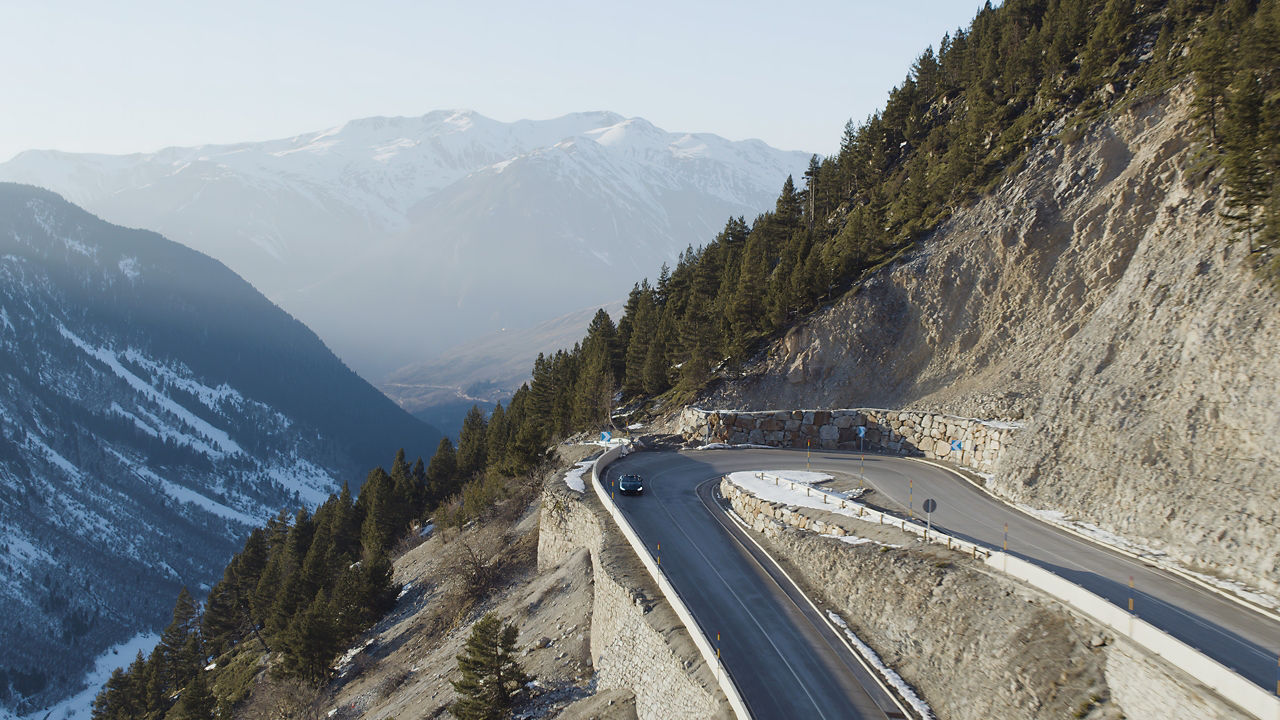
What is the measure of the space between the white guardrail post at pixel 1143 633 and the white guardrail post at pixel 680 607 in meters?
7.76

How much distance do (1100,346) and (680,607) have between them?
19771 millimetres

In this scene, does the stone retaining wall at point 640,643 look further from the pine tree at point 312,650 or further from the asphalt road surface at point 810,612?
the pine tree at point 312,650

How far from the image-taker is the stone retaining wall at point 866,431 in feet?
106

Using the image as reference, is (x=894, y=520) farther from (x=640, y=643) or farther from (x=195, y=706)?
(x=195, y=706)

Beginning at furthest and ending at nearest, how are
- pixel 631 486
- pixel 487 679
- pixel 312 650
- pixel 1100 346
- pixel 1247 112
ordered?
pixel 312 650, pixel 631 486, pixel 1100 346, pixel 1247 112, pixel 487 679

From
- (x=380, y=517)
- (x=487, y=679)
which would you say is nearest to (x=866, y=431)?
(x=487, y=679)

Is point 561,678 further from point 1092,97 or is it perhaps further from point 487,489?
point 1092,97

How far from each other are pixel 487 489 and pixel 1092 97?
4444cm

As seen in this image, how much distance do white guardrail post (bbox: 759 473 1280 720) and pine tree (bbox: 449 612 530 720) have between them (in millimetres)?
14156

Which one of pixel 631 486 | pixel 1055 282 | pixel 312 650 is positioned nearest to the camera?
pixel 631 486

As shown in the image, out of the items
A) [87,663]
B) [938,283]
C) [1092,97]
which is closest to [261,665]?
[938,283]

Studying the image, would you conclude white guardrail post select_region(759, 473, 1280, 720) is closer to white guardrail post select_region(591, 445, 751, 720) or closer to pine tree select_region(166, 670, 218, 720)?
white guardrail post select_region(591, 445, 751, 720)

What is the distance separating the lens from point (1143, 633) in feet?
45.8

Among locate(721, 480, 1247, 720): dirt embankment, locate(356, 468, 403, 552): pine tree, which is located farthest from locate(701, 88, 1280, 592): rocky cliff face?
locate(356, 468, 403, 552): pine tree
